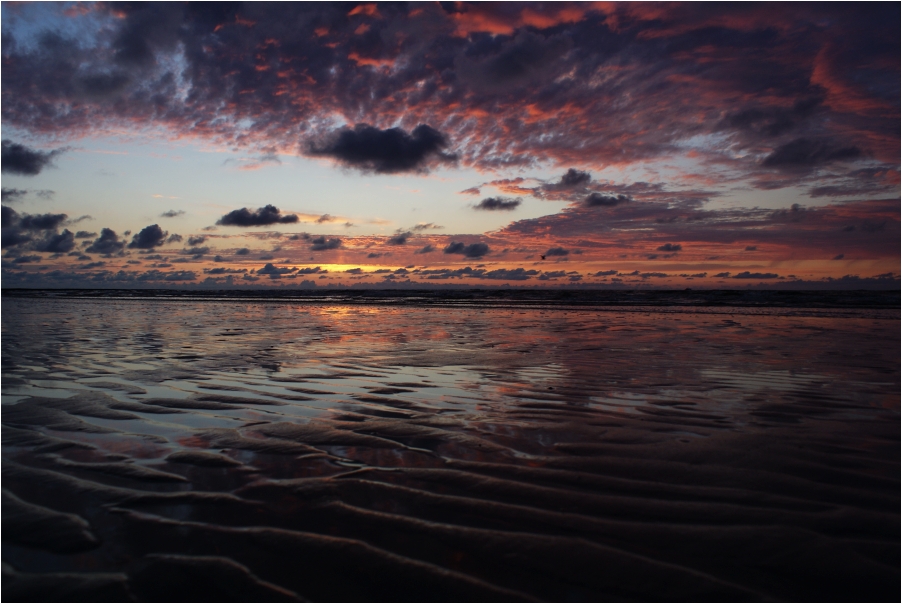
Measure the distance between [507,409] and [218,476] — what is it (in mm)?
2953

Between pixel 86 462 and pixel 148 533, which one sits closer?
pixel 148 533

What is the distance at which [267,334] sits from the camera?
13.1m

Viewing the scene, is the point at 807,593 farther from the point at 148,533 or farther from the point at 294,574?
the point at 148,533

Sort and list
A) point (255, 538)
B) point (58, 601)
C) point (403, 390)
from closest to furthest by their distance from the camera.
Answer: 1. point (58, 601)
2. point (255, 538)
3. point (403, 390)

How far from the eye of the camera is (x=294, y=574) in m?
2.23

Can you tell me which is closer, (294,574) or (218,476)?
(294,574)

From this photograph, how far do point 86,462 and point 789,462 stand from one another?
17.4 ft

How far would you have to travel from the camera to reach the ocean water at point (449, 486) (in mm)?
2219

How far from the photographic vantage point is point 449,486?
3.16 meters

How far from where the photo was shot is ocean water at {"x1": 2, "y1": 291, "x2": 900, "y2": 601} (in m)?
2.22

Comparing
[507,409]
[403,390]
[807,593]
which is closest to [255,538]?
[807,593]

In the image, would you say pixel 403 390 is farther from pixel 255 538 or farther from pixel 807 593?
pixel 807 593

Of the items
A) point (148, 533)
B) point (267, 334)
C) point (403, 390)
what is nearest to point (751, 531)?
point (148, 533)

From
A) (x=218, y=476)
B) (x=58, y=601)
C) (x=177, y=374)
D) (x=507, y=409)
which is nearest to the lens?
(x=58, y=601)
